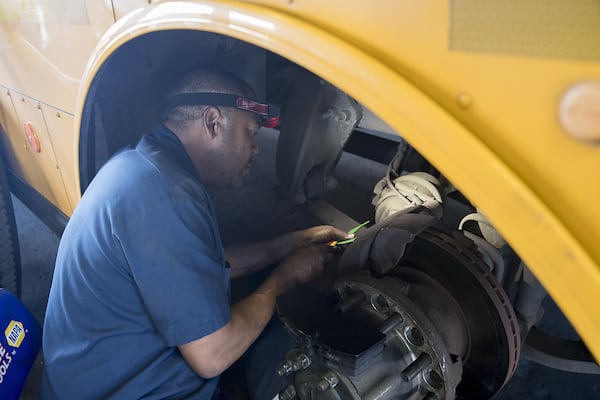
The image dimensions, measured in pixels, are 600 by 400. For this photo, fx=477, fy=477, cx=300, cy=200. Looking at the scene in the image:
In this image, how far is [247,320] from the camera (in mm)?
1226

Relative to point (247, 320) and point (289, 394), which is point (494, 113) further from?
point (247, 320)

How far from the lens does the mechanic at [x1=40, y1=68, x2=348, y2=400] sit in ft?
3.51

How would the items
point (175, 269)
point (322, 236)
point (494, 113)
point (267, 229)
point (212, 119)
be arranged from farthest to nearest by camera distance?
point (267, 229), point (322, 236), point (212, 119), point (175, 269), point (494, 113)

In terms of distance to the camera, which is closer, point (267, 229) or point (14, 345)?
point (14, 345)

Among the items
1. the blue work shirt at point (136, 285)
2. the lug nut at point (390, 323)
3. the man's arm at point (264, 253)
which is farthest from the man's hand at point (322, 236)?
the lug nut at point (390, 323)

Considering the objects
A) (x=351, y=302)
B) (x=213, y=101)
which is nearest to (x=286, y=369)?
(x=351, y=302)

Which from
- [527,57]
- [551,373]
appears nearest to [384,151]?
[551,373]

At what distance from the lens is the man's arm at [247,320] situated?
1138 mm

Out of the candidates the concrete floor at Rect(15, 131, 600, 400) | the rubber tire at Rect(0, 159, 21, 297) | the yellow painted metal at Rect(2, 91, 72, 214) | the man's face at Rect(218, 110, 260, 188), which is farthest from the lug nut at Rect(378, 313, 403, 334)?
the rubber tire at Rect(0, 159, 21, 297)

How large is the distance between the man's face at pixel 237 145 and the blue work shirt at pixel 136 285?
134 mm

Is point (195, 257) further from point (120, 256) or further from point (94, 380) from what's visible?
point (94, 380)

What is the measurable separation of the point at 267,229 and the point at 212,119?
1451 millimetres

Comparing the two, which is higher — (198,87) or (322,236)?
(198,87)

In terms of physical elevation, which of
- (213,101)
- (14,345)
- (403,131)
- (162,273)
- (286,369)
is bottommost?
(14,345)
